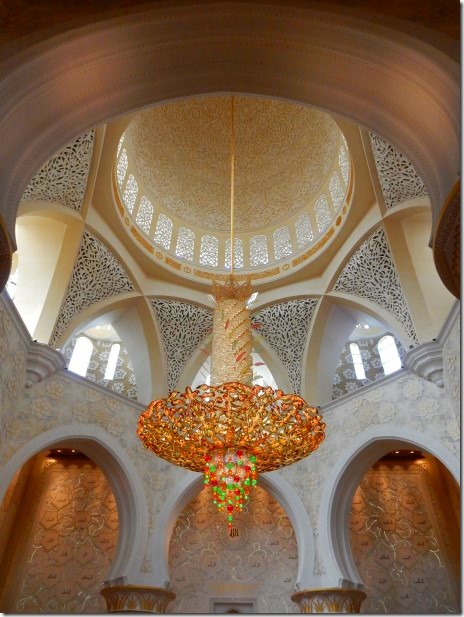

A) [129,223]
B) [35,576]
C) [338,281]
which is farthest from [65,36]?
[35,576]

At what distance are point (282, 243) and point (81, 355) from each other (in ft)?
17.5

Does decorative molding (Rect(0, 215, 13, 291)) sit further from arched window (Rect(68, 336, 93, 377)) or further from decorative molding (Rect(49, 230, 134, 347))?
arched window (Rect(68, 336, 93, 377))

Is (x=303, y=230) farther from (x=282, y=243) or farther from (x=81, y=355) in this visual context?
(x=81, y=355)

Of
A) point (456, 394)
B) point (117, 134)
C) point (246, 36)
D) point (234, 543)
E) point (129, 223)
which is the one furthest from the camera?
point (234, 543)

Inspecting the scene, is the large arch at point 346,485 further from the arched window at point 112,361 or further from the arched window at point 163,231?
the arched window at point 112,361

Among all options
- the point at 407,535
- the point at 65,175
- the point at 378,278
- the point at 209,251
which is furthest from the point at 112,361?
the point at 407,535

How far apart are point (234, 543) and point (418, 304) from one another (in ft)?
19.3

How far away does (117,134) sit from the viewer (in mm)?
7531

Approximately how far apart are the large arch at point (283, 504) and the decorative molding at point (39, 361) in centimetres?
308

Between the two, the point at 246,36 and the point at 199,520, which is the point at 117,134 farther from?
the point at 199,520

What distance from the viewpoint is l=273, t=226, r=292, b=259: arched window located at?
10487 mm

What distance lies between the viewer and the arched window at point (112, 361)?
11766 millimetres

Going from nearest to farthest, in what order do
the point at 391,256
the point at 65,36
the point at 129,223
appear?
the point at 65,36 < the point at 391,256 < the point at 129,223

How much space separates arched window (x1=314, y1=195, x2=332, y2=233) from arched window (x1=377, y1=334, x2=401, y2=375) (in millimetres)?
3523
